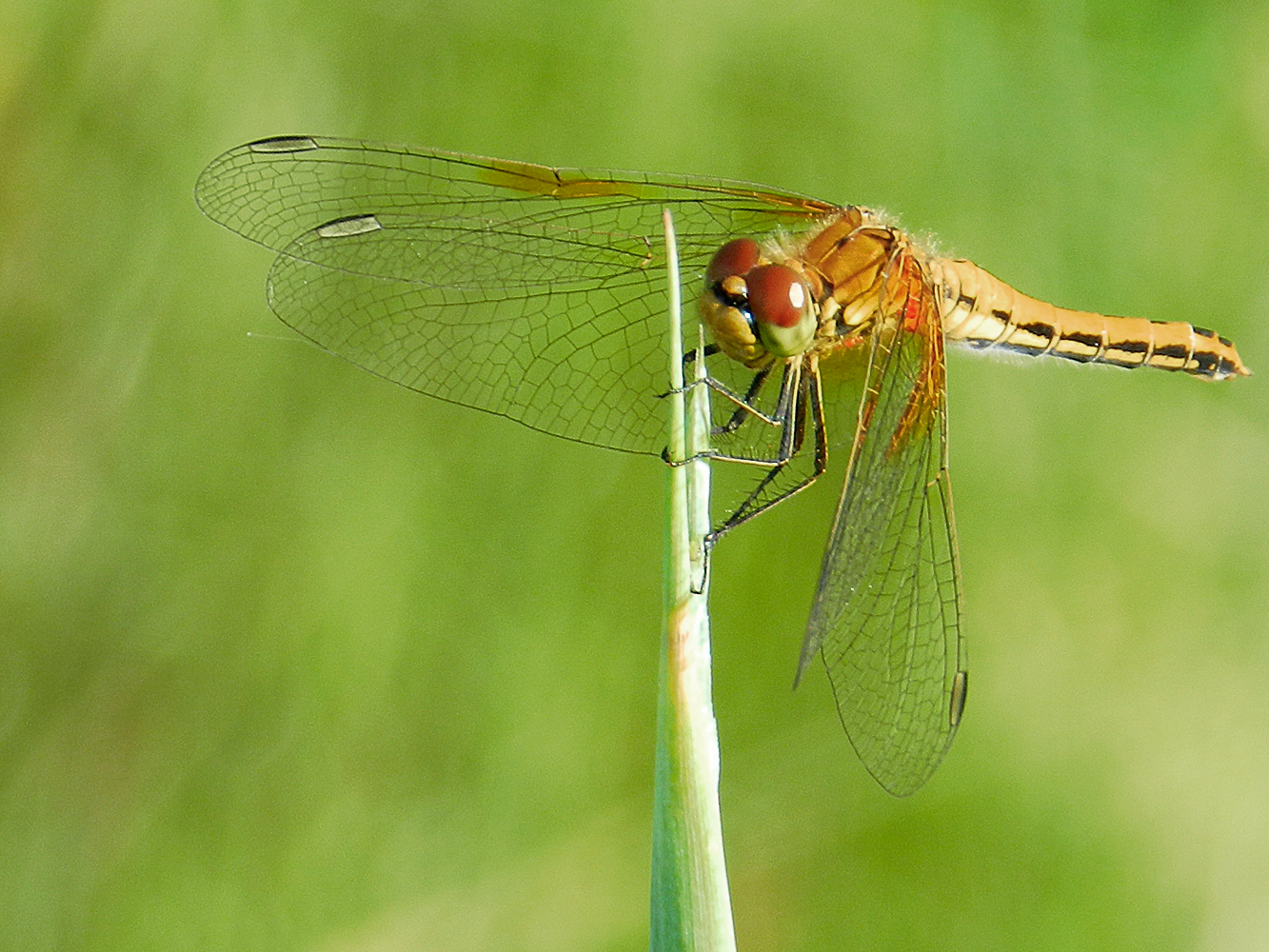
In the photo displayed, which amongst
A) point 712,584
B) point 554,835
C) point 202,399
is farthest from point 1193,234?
point 202,399

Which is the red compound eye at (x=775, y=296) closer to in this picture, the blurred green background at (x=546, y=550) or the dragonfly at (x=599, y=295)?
the dragonfly at (x=599, y=295)

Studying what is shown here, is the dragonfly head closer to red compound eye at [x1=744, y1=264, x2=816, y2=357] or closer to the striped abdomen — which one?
red compound eye at [x1=744, y1=264, x2=816, y2=357]

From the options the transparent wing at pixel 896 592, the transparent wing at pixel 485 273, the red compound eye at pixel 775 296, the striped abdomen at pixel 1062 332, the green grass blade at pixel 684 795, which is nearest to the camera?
the green grass blade at pixel 684 795

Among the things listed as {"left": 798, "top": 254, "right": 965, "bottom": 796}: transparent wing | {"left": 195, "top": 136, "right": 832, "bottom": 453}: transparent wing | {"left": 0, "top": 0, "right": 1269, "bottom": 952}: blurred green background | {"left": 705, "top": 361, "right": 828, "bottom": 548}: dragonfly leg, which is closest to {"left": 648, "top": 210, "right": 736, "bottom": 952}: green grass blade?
{"left": 798, "top": 254, "right": 965, "bottom": 796}: transparent wing

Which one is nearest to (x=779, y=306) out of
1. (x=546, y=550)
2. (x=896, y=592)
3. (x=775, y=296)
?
(x=775, y=296)

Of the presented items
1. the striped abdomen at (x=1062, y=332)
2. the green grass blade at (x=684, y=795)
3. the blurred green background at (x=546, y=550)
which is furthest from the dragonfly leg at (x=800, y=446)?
the green grass blade at (x=684, y=795)
